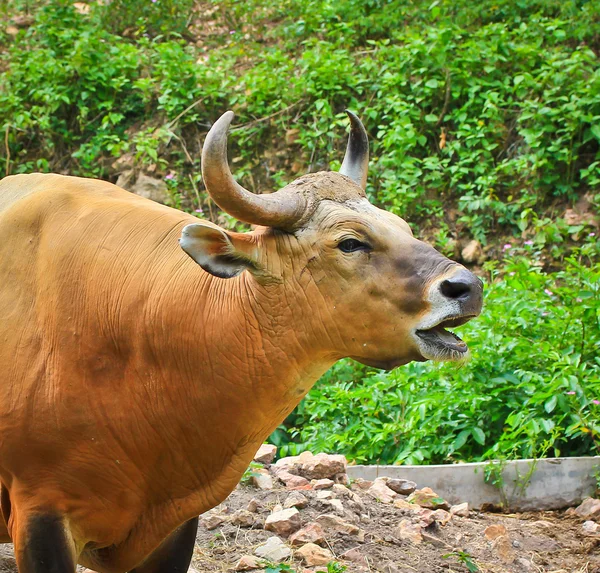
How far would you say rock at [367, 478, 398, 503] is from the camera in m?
5.70

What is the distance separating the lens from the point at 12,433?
3.56 m

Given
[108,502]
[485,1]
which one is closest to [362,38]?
[485,1]

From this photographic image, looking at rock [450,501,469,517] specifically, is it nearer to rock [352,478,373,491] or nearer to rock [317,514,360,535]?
rock [352,478,373,491]

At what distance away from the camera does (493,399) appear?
657 cm

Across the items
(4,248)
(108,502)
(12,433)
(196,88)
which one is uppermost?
(196,88)

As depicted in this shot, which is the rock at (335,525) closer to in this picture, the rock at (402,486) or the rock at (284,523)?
the rock at (284,523)

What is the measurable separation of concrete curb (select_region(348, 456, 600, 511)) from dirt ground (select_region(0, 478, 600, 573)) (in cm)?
24

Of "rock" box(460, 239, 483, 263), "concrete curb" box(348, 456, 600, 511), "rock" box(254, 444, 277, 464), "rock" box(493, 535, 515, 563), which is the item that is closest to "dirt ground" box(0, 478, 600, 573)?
"rock" box(493, 535, 515, 563)

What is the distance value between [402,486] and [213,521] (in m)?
1.37

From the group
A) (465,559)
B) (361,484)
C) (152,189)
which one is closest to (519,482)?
(361,484)

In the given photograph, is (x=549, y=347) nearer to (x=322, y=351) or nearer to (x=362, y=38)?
(x=322, y=351)

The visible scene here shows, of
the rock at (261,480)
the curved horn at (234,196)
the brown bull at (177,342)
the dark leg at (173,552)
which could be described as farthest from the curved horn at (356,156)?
the rock at (261,480)

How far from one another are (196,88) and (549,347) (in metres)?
6.76

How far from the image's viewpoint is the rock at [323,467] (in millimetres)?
5816
